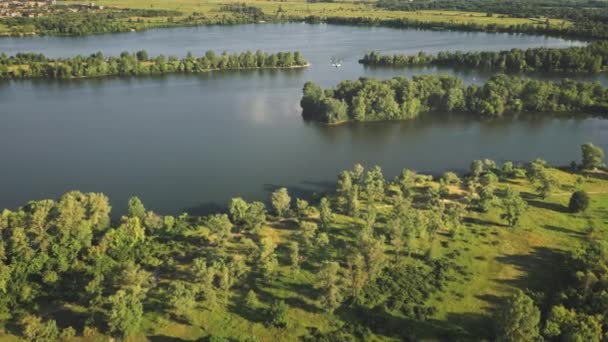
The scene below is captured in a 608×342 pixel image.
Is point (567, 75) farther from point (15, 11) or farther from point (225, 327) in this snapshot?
point (15, 11)

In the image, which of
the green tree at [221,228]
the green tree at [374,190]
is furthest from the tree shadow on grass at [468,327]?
the green tree at [221,228]

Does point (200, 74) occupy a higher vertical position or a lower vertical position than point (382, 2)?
lower

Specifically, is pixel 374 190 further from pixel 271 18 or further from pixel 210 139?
pixel 271 18

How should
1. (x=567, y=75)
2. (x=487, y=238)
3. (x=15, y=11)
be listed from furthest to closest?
1. (x=15, y=11)
2. (x=567, y=75)
3. (x=487, y=238)

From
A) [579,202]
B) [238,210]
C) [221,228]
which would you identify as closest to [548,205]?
[579,202]

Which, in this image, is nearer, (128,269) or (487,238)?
(128,269)

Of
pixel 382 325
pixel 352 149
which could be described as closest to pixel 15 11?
pixel 352 149
